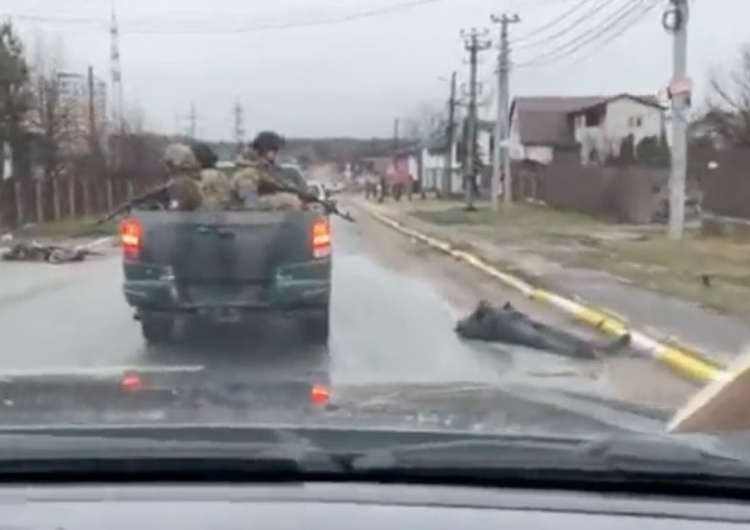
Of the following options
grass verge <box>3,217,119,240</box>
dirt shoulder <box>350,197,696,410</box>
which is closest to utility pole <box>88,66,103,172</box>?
grass verge <box>3,217,119,240</box>

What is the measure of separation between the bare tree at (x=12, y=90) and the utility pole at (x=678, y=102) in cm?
2385

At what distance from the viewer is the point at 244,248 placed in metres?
14.8

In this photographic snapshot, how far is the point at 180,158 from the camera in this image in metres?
16.0

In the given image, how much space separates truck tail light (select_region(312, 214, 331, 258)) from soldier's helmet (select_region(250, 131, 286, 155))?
1356mm

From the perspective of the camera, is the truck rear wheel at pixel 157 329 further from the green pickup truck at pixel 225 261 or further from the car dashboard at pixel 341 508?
the car dashboard at pixel 341 508

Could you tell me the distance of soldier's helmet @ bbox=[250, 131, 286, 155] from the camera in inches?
634

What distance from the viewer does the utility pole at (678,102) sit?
36719 millimetres

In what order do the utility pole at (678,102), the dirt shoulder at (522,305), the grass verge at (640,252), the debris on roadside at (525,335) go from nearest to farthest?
the dirt shoulder at (522,305) → the debris on roadside at (525,335) → the grass verge at (640,252) → the utility pole at (678,102)

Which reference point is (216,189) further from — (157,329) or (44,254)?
(44,254)

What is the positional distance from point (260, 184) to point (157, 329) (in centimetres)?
154

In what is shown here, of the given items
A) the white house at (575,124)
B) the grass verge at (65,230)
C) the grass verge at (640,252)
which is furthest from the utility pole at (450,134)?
the grass verge at (65,230)

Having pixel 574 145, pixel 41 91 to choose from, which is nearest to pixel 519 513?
pixel 41 91

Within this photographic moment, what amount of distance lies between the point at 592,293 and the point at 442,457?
2035 centimetres

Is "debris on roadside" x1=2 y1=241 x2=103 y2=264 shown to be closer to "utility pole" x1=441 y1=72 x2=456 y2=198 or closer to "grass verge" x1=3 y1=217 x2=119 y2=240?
"grass verge" x1=3 y1=217 x2=119 y2=240
